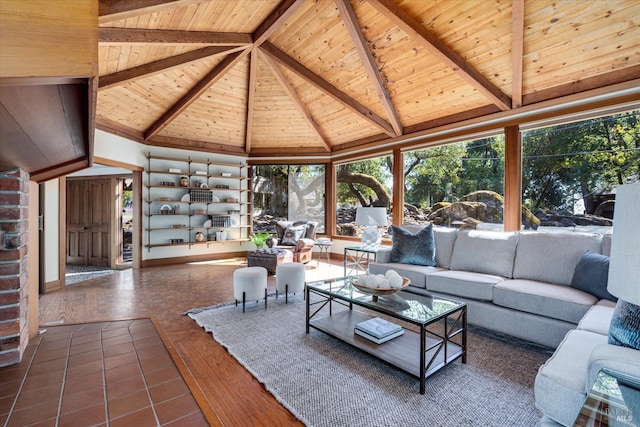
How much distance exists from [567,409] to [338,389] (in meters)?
1.16

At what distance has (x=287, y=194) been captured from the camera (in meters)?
7.23

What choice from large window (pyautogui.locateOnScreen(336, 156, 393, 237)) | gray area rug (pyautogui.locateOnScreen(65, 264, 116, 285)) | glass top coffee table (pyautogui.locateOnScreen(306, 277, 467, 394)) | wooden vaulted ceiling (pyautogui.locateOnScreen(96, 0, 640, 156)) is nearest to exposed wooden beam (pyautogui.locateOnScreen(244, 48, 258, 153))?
wooden vaulted ceiling (pyautogui.locateOnScreen(96, 0, 640, 156))

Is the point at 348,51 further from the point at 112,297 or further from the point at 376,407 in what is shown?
the point at 112,297

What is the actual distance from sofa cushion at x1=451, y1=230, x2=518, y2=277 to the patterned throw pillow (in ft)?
11.0

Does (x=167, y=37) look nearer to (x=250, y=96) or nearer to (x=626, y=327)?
(x=250, y=96)

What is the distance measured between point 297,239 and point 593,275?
4592 mm

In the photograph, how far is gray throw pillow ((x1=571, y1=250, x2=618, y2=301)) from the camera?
2316mm

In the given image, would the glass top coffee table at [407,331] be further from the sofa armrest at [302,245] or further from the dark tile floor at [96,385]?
the sofa armrest at [302,245]

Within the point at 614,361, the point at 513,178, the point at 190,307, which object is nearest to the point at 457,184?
the point at 513,178

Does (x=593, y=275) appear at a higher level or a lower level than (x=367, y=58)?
lower

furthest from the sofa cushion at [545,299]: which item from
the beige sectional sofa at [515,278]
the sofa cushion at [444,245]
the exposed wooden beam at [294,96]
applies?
the exposed wooden beam at [294,96]

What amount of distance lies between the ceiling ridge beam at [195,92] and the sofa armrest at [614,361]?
15.2 ft

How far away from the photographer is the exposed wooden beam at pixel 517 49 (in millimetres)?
2782

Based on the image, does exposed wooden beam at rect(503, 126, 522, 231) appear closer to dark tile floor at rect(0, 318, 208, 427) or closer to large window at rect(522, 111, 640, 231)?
large window at rect(522, 111, 640, 231)
